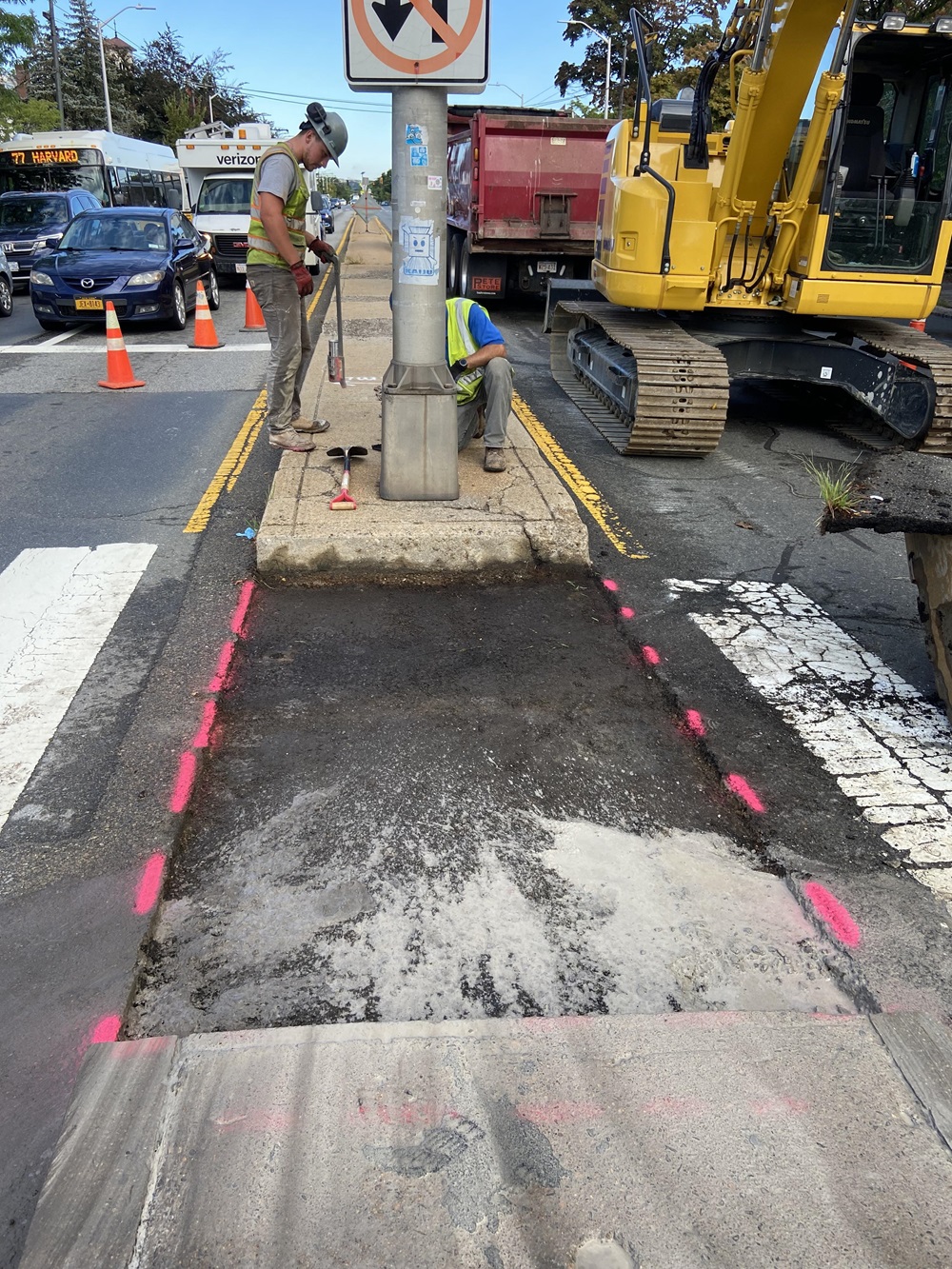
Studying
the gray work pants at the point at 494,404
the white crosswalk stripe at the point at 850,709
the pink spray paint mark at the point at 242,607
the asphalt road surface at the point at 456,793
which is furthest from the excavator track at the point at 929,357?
the pink spray paint mark at the point at 242,607

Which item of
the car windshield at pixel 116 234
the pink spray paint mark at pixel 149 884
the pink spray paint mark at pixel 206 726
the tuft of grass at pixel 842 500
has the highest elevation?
the car windshield at pixel 116 234

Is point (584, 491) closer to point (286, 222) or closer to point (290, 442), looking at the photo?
point (290, 442)

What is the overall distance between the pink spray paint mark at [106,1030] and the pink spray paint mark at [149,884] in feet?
1.30

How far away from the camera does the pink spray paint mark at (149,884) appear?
2861 mm

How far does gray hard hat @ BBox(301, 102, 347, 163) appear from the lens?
6.32m

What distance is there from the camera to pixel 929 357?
7.75 metres

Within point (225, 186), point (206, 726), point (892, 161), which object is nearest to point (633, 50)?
point (225, 186)

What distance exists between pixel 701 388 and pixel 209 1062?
6.48 meters

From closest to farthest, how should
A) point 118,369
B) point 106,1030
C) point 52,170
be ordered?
point 106,1030 → point 118,369 → point 52,170

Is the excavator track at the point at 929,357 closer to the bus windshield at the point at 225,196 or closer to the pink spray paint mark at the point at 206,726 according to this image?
the pink spray paint mark at the point at 206,726

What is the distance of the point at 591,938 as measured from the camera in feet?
9.14

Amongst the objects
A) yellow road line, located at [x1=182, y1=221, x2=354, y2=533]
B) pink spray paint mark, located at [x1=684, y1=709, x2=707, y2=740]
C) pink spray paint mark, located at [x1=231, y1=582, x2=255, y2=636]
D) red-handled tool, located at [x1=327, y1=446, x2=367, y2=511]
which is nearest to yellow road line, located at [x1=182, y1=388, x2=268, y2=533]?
yellow road line, located at [x1=182, y1=221, x2=354, y2=533]

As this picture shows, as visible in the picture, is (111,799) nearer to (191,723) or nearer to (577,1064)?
(191,723)

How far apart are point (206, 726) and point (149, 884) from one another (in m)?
0.98
